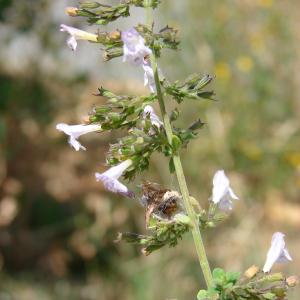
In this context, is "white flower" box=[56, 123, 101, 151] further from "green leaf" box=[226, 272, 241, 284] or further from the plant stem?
"green leaf" box=[226, 272, 241, 284]

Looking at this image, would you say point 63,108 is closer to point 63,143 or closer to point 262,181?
point 63,143

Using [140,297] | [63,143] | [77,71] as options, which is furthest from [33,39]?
[140,297]

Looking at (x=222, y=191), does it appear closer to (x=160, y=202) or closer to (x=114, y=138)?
(x=160, y=202)

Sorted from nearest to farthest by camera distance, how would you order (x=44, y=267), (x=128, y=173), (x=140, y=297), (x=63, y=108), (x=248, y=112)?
1. (x=128, y=173)
2. (x=140, y=297)
3. (x=63, y=108)
4. (x=44, y=267)
5. (x=248, y=112)

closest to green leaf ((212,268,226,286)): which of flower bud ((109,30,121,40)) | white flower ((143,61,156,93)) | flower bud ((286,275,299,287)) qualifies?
flower bud ((286,275,299,287))

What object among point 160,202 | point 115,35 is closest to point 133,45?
point 115,35

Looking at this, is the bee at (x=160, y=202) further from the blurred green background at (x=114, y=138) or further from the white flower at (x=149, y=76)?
the blurred green background at (x=114, y=138)

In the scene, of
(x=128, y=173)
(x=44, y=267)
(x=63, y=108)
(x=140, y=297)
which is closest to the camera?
(x=128, y=173)
